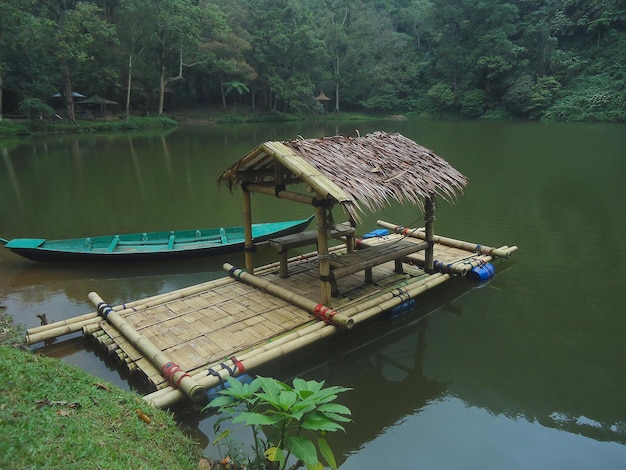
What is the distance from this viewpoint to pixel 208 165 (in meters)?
20.0

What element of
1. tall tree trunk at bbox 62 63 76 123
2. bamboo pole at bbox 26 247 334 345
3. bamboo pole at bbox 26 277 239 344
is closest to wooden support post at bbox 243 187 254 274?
bamboo pole at bbox 26 247 334 345

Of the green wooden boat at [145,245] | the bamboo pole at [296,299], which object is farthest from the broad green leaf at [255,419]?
the green wooden boat at [145,245]

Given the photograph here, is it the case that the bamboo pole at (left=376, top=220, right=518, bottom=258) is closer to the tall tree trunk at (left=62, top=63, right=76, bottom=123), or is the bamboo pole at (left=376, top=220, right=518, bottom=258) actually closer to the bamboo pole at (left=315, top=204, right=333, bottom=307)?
the bamboo pole at (left=315, top=204, right=333, bottom=307)

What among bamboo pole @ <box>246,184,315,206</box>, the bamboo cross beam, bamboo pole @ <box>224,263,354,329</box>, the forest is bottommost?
the bamboo cross beam

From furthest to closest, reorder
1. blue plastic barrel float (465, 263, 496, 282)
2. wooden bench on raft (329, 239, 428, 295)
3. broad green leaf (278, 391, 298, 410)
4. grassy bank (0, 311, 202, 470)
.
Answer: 1. blue plastic barrel float (465, 263, 496, 282)
2. wooden bench on raft (329, 239, 428, 295)
3. broad green leaf (278, 391, 298, 410)
4. grassy bank (0, 311, 202, 470)

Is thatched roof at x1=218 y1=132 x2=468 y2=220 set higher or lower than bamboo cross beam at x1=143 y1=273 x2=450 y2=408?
higher

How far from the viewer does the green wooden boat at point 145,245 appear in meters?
8.48

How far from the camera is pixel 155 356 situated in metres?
4.88

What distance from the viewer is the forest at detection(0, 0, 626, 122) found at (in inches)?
1229

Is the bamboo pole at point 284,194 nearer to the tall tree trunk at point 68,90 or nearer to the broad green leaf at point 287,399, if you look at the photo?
the broad green leaf at point 287,399

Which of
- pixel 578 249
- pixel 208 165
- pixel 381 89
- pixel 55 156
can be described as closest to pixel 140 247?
pixel 578 249

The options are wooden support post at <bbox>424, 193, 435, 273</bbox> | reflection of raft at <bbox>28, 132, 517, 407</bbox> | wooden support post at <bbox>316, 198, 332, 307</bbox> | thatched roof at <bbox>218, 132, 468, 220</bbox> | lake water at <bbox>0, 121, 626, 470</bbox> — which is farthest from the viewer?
wooden support post at <bbox>424, 193, 435, 273</bbox>

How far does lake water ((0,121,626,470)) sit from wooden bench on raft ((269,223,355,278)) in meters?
1.54

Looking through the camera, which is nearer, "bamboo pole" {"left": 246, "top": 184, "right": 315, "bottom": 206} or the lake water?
the lake water
